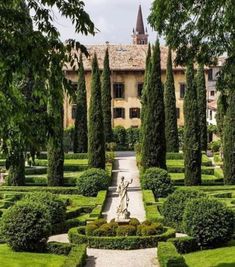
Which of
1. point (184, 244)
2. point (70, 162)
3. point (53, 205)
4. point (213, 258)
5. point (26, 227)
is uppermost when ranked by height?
point (70, 162)

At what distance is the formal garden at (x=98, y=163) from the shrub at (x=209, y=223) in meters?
0.03

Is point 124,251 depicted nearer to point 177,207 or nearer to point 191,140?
point 177,207

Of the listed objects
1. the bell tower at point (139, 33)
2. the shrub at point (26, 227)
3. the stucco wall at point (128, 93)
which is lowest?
the shrub at point (26, 227)

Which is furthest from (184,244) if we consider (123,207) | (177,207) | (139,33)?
(139,33)

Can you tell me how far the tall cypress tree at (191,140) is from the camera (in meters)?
33.6

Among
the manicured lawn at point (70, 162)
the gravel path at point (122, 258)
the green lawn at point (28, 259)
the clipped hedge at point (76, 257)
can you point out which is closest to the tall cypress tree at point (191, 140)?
the manicured lawn at point (70, 162)

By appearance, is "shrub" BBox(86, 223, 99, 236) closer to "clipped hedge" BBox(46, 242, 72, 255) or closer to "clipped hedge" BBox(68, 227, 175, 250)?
"clipped hedge" BBox(68, 227, 175, 250)

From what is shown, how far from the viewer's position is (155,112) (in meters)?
35.4

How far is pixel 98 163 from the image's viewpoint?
1423 inches

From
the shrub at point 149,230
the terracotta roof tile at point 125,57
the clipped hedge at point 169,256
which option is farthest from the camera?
the terracotta roof tile at point 125,57

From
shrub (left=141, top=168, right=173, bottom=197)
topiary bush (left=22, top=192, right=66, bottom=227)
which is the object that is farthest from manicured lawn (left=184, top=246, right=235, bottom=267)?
shrub (left=141, top=168, right=173, bottom=197)

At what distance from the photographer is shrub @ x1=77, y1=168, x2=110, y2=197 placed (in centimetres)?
3053

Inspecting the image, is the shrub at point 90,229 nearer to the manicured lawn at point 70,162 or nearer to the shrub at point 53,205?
the shrub at point 53,205

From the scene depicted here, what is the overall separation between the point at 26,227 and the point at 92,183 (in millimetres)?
Answer: 13140
